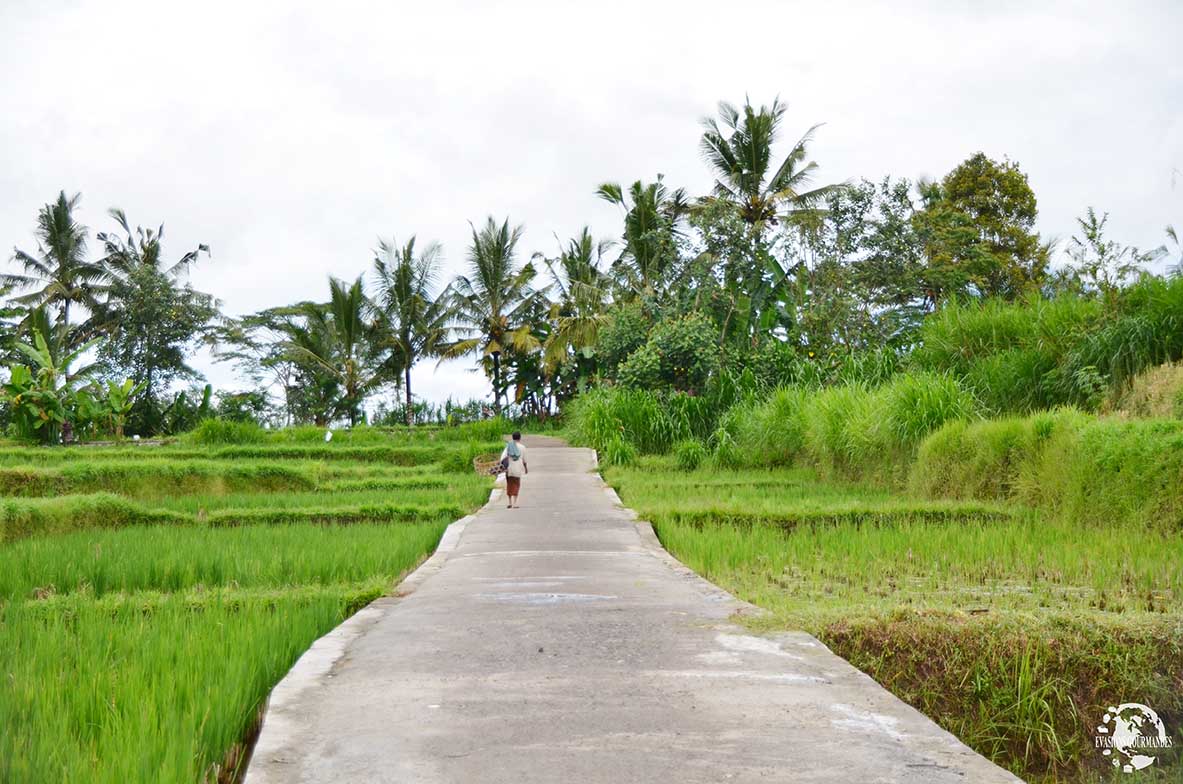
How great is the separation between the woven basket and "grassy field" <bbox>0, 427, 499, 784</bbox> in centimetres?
138

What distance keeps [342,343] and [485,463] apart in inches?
567

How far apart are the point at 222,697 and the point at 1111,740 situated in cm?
330

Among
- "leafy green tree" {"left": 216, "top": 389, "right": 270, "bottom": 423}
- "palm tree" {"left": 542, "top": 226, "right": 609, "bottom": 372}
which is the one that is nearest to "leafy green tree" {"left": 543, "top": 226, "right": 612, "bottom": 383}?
"palm tree" {"left": 542, "top": 226, "right": 609, "bottom": 372}

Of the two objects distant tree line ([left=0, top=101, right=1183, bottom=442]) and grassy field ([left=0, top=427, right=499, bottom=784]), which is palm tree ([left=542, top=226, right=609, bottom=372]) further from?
grassy field ([left=0, top=427, right=499, bottom=784])

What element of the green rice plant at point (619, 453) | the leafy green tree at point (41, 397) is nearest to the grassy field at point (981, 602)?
the green rice plant at point (619, 453)

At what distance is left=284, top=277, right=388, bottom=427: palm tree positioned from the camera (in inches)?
1217

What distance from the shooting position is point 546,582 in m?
5.93

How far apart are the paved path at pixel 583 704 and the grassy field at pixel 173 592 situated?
0.21 m

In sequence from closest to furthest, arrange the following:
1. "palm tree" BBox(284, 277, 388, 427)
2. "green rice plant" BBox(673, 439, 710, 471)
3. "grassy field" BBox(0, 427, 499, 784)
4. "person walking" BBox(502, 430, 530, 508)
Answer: "grassy field" BBox(0, 427, 499, 784)
"person walking" BBox(502, 430, 530, 508)
"green rice plant" BBox(673, 439, 710, 471)
"palm tree" BBox(284, 277, 388, 427)

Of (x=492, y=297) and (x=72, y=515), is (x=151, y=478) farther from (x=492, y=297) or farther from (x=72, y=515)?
(x=492, y=297)

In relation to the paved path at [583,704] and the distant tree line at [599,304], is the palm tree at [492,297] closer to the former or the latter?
the distant tree line at [599,304]

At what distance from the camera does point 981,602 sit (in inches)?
208

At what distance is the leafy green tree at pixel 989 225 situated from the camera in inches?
983

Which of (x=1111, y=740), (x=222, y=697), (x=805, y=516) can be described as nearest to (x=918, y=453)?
(x=805, y=516)
